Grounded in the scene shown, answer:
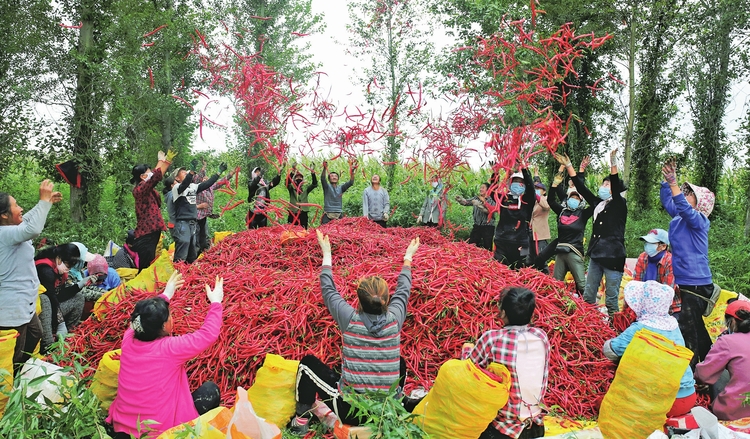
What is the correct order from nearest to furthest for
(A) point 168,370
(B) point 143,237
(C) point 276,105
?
(A) point 168,370, (C) point 276,105, (B) point 143,237

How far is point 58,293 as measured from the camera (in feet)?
16.1

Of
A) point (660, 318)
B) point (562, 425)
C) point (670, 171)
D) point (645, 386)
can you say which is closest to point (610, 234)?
point (670, 171)

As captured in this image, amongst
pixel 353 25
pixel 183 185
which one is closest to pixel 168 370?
pixel 183 185

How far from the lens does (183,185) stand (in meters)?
6.39

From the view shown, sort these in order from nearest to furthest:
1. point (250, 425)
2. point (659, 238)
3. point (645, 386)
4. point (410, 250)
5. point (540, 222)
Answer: point (250, 425)
point (645, 386)
point (410, 250)
point (659, 238)
point (540, 222)

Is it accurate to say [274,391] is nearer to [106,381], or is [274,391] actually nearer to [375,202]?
[106,381]

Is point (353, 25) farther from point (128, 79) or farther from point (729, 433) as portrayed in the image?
point (729, 433)

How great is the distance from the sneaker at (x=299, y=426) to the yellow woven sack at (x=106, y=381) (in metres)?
1.24

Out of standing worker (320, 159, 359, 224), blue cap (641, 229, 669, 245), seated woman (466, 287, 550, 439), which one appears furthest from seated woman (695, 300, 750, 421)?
standing worker (320, 159, 359, 224)

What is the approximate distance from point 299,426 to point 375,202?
654 cm

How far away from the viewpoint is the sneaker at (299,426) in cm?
313

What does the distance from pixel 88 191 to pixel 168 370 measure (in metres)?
9.23

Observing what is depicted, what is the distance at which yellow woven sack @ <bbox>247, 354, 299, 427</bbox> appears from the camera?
124 inches

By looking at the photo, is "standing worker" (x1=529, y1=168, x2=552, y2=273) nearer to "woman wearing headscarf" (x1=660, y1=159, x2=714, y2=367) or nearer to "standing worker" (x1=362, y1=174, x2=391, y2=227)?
"woman wearing headscarf" (x1=660, y1=159, x2=714, y2=367)
